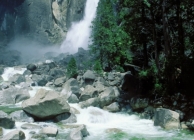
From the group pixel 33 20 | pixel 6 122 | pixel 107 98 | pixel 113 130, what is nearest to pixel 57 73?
pixel 107 98

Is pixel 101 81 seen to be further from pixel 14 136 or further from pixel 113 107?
pixel 14 136

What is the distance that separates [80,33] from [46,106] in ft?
191

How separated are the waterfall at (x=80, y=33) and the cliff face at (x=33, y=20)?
5.54 ft

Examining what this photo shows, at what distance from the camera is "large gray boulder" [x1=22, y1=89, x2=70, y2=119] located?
13750mm

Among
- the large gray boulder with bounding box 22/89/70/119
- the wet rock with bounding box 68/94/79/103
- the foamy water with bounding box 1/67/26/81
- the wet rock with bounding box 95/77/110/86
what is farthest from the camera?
the foamy water with bounding box 1/67/26/81

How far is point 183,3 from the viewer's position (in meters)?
15.5

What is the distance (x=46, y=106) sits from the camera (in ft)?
45.1

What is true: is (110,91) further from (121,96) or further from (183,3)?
(183,3)

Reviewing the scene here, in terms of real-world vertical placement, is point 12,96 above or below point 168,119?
above

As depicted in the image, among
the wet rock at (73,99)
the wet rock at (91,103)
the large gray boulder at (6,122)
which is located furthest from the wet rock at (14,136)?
the wet rock at (73,99)

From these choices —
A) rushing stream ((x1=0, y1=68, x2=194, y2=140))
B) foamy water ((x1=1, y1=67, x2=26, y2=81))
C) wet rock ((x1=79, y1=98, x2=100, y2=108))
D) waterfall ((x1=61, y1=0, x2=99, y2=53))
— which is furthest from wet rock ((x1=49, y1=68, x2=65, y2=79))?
waterfall ((x1=61, y1=0, x2=99, y2=53))

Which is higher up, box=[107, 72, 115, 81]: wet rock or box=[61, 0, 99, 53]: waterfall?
box=[61, 0, 99, 53]: waterfall

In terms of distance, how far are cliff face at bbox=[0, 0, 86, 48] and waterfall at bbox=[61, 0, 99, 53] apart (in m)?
1.69

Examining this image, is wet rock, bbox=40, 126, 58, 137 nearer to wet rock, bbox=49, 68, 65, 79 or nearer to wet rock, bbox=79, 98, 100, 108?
Result: wet rock, bbox=79, 98, 100, 108
